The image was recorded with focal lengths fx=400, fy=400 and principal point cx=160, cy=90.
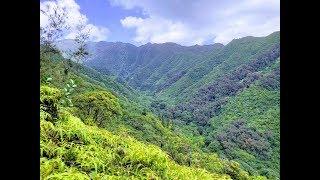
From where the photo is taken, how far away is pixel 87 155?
209 cm

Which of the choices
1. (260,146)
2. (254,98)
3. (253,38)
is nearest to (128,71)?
(253,38)

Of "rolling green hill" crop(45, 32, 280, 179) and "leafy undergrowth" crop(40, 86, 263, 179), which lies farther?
"rolling green hill" crop(45, 32, 280, 179)

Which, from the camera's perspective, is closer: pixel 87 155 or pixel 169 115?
pixel 87 155

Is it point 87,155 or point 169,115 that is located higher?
point 87,155

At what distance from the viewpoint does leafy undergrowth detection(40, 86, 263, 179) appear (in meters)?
1.97

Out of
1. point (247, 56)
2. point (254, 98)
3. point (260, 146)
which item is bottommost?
point (260, 146)

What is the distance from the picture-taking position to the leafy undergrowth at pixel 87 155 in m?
1.97

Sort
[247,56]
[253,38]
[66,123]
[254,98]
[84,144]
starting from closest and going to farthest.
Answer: [84,144] → [66,123] → [254,98] → [247,56] → [253,38]

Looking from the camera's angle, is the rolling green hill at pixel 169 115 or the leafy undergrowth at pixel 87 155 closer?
the leafy undergrowth at pixel 87 155

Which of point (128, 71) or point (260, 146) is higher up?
point (128, 71)

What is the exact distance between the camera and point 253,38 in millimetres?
90625
